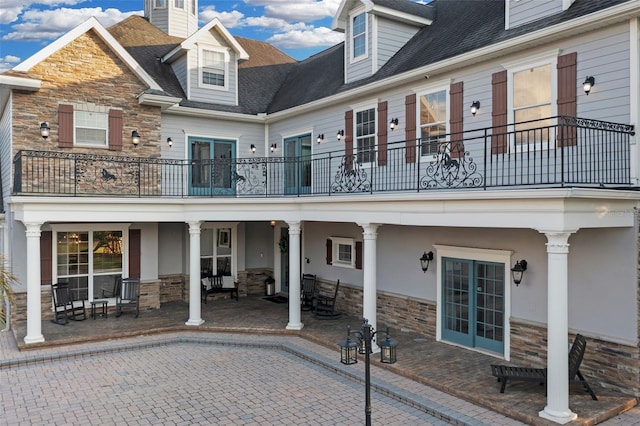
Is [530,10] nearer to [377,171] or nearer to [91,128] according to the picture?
[377,171]

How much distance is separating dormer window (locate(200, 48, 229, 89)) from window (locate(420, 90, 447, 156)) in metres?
8.09

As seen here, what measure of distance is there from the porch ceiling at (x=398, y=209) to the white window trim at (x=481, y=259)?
1.91 metres

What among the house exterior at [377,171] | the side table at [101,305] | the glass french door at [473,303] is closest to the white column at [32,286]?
the house exterior at [377,171]

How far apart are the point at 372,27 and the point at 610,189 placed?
7.93m

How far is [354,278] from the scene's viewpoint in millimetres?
13969

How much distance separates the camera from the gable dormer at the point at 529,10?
9.13 meters

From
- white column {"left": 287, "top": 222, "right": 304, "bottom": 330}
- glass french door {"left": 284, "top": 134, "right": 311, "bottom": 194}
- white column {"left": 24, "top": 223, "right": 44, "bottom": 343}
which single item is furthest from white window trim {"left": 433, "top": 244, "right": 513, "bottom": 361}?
white column {"left": 24, "top": 223, "right": 44, "bottom": 343}

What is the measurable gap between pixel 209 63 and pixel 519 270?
12180 mm

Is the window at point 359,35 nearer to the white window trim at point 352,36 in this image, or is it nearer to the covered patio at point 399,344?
the white window trim at point 352,36

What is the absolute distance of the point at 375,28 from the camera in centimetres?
1297

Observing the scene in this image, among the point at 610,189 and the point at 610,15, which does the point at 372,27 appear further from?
the point at 610,189

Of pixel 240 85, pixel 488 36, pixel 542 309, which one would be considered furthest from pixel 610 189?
pixel 240 85

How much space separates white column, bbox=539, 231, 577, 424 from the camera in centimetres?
696

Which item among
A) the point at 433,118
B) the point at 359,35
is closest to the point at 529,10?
the point at 433,118
